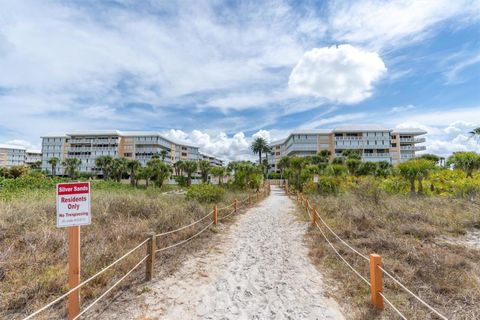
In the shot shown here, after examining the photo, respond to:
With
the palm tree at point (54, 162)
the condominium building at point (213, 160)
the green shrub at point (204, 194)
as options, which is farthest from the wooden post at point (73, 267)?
the condominium building at point (213, 160)

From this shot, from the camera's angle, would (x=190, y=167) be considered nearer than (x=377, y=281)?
No

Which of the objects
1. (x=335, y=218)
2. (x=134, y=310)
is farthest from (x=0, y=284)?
(x=335, y=218)

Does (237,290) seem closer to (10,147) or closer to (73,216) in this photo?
(73,216)

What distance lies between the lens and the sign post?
3.30 m

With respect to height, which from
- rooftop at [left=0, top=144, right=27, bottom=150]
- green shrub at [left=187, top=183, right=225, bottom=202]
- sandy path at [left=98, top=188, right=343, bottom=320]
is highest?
rooftop at [left=0, top=144, right=27, bottom=150]

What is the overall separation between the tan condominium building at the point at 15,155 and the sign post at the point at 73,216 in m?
107

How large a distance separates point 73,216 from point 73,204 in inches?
6.2

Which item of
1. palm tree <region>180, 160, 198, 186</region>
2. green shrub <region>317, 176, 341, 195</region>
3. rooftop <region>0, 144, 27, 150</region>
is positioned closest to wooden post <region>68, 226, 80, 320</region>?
green shrub <region>317, 176, 341, 195</region>

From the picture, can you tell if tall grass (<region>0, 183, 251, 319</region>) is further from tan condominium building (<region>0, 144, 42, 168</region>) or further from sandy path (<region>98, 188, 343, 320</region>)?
tan condominium building (<region>0, 144, 42, 168</region>)

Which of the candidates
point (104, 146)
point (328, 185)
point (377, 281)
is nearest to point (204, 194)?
point (328, 185)

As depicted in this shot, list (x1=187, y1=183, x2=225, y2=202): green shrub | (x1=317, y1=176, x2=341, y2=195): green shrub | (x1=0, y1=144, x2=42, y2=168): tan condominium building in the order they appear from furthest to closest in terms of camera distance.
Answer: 1. (x1=0, y1=144, x2=42, y2=168): tan condominium building
2. (x1=317, y1=176, x2=341, y2=195): green shrub
3. (x1=187, y1=183, x2=225, y2=202): green shrub

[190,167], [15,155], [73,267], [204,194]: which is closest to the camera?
[73,267]

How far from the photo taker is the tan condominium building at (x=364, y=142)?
191ft

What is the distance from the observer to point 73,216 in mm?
3340
